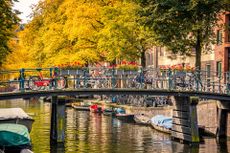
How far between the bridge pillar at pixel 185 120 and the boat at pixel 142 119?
1064 cm

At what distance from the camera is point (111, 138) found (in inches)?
1638

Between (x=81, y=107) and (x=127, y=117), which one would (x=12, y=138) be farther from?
(x=81, y=107)

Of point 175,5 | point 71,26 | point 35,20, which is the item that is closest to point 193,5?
point 175,5

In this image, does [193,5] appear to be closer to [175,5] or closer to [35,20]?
[175,5]

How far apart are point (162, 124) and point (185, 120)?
589 cm

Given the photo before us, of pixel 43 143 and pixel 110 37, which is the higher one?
pixel 110 37

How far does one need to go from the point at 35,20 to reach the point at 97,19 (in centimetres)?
2131

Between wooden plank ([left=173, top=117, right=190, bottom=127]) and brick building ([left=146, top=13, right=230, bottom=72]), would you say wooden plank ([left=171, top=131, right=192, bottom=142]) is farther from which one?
brick building ([left=146, top=13, right=230, bottom=72])

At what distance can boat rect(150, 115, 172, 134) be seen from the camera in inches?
1748

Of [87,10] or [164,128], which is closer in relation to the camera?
[164,128]

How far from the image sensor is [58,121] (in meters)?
37.3

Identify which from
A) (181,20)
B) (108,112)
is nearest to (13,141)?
(181,20)

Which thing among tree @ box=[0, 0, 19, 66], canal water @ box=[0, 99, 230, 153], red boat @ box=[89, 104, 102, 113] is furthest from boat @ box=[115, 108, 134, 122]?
tree @ box=[0, 0, 19, 66]

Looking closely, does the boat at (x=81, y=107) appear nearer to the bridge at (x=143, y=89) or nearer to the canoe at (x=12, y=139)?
the bridge at (x=143, y=89)
